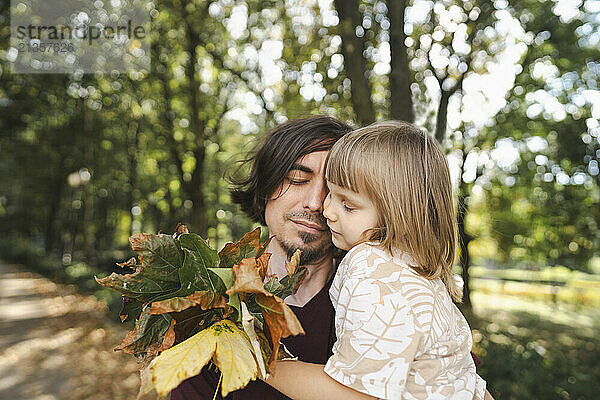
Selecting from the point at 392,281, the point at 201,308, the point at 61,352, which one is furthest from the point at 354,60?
the point at 61,352

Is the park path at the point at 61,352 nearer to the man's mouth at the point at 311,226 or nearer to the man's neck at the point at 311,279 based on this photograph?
the man's neck at the point at 311,279

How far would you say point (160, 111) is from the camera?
1673 cm

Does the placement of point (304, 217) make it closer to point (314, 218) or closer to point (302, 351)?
point (314, 218)

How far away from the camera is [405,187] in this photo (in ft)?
5.77

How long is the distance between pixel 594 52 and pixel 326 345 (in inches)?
419

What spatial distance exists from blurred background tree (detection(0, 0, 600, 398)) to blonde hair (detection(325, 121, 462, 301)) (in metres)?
1.02

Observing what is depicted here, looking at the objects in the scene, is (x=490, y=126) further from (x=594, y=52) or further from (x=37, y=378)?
(x=37, y=378)

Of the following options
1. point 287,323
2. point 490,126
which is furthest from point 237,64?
point 287,323

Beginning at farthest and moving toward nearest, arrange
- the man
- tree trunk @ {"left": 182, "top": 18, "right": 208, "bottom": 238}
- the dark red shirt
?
tree trunk @ {"left": 182, "top": 18, "right": 208, "bottom": 238}
the man
the dark red shirt

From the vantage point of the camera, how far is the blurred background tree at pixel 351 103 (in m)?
6.83

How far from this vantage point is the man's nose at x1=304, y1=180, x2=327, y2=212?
2203mm

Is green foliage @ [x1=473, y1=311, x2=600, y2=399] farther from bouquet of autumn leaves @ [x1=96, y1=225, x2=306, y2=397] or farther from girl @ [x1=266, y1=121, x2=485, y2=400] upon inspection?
bouquet of autumn leaves @ [x1=96, y1=225, x2=306, y2=397]

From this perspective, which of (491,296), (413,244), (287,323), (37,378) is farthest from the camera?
(491,296)

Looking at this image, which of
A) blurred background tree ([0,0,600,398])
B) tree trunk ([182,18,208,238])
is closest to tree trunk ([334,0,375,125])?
blurred background tree ([0,0,600,398])
